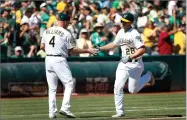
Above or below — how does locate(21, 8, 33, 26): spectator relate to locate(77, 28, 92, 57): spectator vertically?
above

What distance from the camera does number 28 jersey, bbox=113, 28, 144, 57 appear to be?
13274 mm

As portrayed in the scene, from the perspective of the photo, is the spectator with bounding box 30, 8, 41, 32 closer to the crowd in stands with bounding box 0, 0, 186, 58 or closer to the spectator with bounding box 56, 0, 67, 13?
the crowd in stands with bounding box 0, 0, 186, 58

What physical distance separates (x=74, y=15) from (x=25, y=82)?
14.6 ft

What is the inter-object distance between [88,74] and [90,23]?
2.79 meters

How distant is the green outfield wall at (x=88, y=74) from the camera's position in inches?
800

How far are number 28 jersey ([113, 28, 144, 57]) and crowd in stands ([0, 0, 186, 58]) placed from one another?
8.08 metres

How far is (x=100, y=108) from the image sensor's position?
51.8 feet

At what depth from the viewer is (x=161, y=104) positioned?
1698 cm

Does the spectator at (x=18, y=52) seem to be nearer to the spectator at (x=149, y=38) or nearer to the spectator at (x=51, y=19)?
the spectator at (x=51, y=19)

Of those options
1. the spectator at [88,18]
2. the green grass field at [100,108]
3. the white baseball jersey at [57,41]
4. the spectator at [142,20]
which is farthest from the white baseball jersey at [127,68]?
the spectator at [142,20]

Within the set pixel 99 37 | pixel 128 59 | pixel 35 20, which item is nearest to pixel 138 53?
pixel 128 59

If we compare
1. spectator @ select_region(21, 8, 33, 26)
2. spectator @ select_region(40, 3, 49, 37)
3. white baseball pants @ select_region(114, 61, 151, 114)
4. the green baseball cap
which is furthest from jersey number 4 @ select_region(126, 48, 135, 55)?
spectator @ select_region(40, 3, 49, 37)

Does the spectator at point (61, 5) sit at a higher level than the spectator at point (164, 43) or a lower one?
higher

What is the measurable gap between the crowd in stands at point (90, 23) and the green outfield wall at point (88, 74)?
543mm
